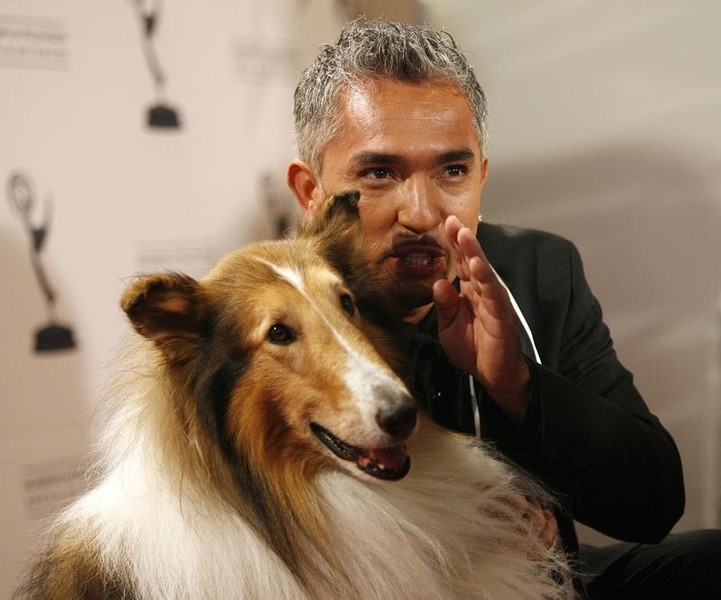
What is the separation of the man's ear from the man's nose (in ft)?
0.90

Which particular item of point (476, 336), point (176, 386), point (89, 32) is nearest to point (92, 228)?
point (89, 32)

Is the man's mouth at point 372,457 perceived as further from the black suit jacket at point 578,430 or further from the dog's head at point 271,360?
the black suit jacket at point 578,430

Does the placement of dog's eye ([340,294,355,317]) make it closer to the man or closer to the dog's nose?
the man

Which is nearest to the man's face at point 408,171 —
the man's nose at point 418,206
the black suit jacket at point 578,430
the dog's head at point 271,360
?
the man's nose at point 418,206

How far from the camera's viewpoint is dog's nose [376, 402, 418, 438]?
1146 millimetres

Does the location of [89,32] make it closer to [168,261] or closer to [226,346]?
[168,261]

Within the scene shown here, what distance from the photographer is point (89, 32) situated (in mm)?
2371

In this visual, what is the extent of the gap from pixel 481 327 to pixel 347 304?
28 centimetres

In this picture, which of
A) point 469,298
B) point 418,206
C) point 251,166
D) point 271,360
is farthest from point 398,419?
point 251,166

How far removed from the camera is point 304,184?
1.97 m

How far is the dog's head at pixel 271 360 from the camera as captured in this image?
1249mm

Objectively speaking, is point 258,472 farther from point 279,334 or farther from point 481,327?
point 481,327

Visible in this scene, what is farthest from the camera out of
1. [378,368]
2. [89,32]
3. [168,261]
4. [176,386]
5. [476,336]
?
[168,261]

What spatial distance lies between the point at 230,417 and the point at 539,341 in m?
0.99
